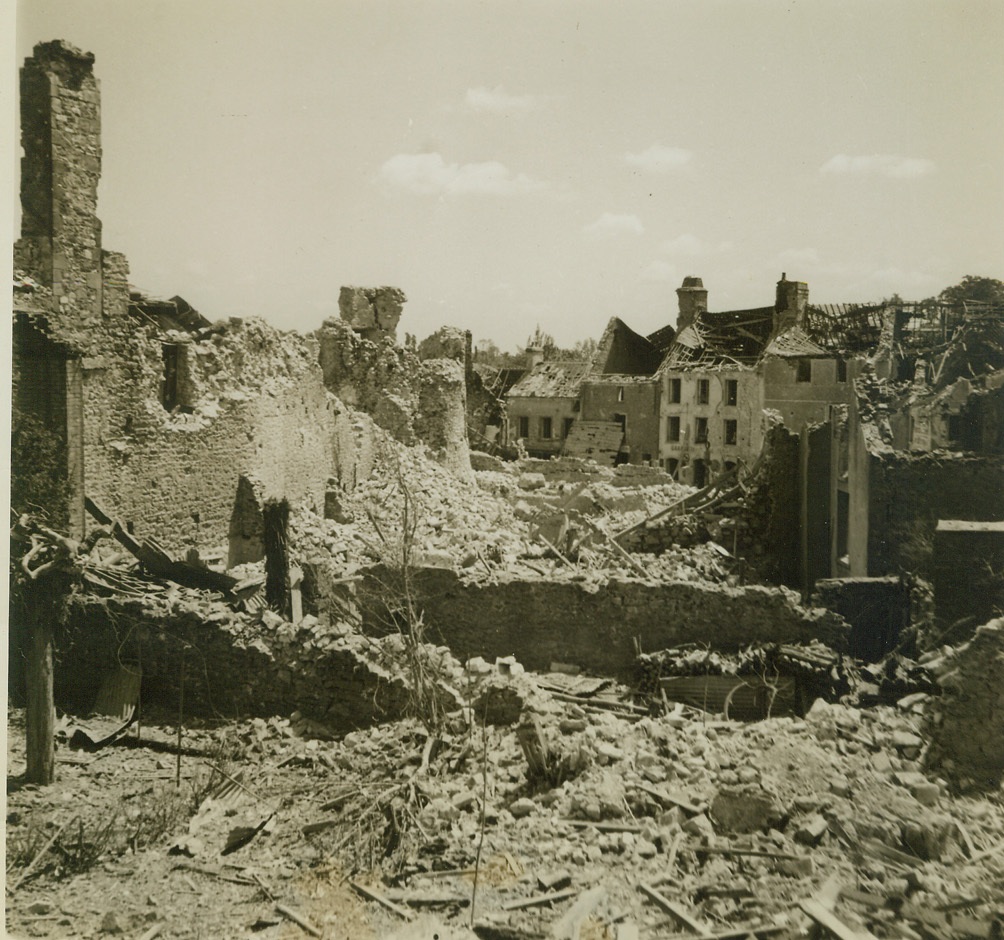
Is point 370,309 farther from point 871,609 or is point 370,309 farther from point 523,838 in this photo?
point 523,838

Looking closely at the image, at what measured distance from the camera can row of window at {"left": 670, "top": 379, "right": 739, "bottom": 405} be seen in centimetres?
1473

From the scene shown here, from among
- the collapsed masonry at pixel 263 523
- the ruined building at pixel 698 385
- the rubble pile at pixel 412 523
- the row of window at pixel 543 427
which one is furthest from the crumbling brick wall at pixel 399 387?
the row of window at pixel 543 427

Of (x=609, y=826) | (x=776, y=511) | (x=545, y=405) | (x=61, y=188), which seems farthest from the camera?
(x=545, y=405)

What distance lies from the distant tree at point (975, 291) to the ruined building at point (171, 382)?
695 cm

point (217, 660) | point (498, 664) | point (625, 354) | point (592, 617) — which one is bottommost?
point (498, 664)

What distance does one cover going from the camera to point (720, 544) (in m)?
12.1

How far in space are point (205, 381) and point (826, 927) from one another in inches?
415

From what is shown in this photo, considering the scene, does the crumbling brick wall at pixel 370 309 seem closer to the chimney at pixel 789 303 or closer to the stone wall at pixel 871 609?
the chimney at pixel 789 303

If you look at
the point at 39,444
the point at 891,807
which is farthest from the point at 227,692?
the point at 891,807

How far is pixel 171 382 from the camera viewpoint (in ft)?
39.4

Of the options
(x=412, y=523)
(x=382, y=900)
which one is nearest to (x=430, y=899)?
(x=382, y=900)

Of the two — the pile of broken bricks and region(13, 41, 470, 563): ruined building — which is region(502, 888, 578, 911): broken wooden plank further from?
region(13, 41, 470, 563): ruined building

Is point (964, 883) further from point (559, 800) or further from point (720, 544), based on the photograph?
point (720, 544)

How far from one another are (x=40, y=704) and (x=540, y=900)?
4079 millimetres
